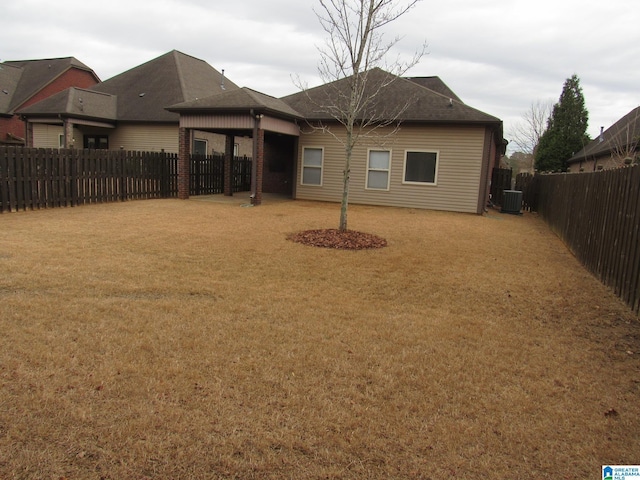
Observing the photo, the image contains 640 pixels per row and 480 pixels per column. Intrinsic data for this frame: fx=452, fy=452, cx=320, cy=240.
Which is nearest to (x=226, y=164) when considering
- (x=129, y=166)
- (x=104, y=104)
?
(x=129, y=166)

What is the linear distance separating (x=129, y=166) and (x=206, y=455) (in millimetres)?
14778

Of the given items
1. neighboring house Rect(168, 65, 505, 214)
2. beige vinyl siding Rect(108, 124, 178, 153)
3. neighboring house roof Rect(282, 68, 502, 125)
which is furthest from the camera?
beige vinyl siding Rect(108, 124, 178, 153)

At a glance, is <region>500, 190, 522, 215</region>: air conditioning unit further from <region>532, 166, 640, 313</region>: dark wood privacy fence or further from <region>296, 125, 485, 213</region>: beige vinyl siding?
<region>532, 166, 640, 313</region>: dark wood privacy fence

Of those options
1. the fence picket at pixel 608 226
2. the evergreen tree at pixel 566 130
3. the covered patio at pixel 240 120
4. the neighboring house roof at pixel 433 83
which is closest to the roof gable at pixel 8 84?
the covered patio at pixel 240 120

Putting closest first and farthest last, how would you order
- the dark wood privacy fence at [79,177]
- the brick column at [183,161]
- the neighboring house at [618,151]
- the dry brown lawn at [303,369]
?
the dry brown lawn at [303,369]
the dark wood privacy fence at [79,177]
the brick column at [183,161]
the neighboring house at [618,151]

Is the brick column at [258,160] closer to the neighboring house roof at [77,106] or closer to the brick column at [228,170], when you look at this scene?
the brick column at [228,170]

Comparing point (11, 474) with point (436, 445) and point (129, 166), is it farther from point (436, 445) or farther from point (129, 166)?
point (129, 166)

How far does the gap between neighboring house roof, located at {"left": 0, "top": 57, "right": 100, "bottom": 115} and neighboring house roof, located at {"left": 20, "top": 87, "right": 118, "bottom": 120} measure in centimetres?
1017

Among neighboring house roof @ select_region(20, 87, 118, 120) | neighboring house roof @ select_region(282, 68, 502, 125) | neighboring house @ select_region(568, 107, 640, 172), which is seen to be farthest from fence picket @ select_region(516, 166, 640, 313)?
neighboring house roof @ select_region(20, 87, 118, 120)

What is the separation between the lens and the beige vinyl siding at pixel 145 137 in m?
21.3

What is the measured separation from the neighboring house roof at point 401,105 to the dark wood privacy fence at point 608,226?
568 centimetres

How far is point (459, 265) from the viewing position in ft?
25.0

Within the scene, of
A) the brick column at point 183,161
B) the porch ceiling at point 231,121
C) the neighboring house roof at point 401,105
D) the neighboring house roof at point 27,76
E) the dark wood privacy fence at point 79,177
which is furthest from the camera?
the neighboring house roof at point 27,76

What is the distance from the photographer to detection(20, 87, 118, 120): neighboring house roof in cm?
2002
